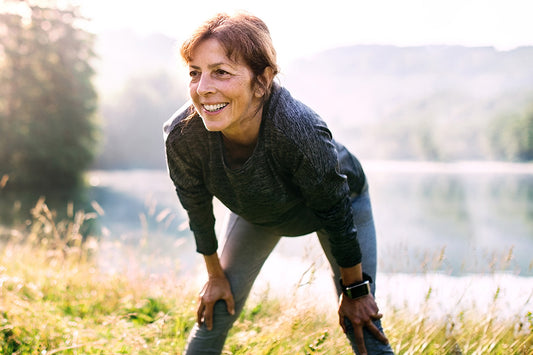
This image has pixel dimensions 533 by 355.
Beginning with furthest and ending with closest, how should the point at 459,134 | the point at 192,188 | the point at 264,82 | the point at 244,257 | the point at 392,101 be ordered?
the point at 392,101 < the point at 459,134 < the point at 244,257 < the point at 192,188 < the point at 264,82

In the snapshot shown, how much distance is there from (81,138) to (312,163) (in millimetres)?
21509

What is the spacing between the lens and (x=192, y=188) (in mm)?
1809

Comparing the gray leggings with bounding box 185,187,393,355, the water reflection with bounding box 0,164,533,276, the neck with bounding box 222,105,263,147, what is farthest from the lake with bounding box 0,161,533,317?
the neck with bounding box 222,105,263,147

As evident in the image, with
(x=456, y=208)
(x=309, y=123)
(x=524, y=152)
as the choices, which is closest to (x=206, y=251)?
(x=309, y=123)

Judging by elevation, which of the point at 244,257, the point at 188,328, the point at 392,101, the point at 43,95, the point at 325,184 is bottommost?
the point at 188,328

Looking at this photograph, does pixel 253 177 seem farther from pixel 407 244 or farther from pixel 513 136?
pixel 513 136

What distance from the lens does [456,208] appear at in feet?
48.6

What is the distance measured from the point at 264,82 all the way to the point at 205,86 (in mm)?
221

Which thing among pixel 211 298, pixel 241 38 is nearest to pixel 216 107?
pixel 241 38

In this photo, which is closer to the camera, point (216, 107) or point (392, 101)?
point (216, 107)

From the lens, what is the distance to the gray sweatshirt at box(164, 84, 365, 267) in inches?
58.3

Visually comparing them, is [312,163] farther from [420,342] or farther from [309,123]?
[420,342]

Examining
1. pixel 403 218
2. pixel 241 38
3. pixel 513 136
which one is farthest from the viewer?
pixel 513 136

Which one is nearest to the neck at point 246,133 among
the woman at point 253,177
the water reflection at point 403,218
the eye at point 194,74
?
the woman at point 253,177
